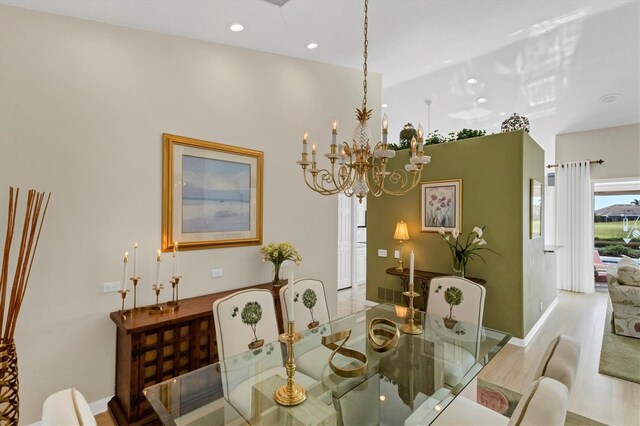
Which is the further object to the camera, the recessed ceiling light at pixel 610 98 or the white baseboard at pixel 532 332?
the recessed ceiling light at pixel 610 98

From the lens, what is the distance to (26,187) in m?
2.07

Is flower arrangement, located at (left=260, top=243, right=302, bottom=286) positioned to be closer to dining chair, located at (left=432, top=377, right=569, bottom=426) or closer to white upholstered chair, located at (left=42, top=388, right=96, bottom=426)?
white upholstered chair, located at (left=42, top=388, right=96, bottom=426)

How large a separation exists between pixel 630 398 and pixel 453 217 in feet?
7.52

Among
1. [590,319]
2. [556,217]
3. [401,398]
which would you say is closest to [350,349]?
[401,398]

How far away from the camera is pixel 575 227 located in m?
6.08

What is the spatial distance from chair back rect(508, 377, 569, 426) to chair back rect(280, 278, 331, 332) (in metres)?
1.78

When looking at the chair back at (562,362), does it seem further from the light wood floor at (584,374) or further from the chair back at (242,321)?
the light wood floor at (584,374)

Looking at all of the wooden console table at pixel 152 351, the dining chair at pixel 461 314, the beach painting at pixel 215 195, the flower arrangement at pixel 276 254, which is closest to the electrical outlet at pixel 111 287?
the wooden console table at pixel 152 351

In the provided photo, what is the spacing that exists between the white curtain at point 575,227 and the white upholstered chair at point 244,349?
21.7ft

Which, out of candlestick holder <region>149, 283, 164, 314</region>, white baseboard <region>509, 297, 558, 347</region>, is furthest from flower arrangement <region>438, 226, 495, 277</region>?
candlestick holder <region>149, 283, 164, 314</region>

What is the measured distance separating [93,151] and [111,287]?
1.06m

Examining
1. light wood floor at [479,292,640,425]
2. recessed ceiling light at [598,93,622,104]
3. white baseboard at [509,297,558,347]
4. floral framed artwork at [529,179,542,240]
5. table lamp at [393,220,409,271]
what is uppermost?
recessed ceiling light at [598,93,622,104]

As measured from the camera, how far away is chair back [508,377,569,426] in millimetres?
831

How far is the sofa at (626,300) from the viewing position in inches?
150
